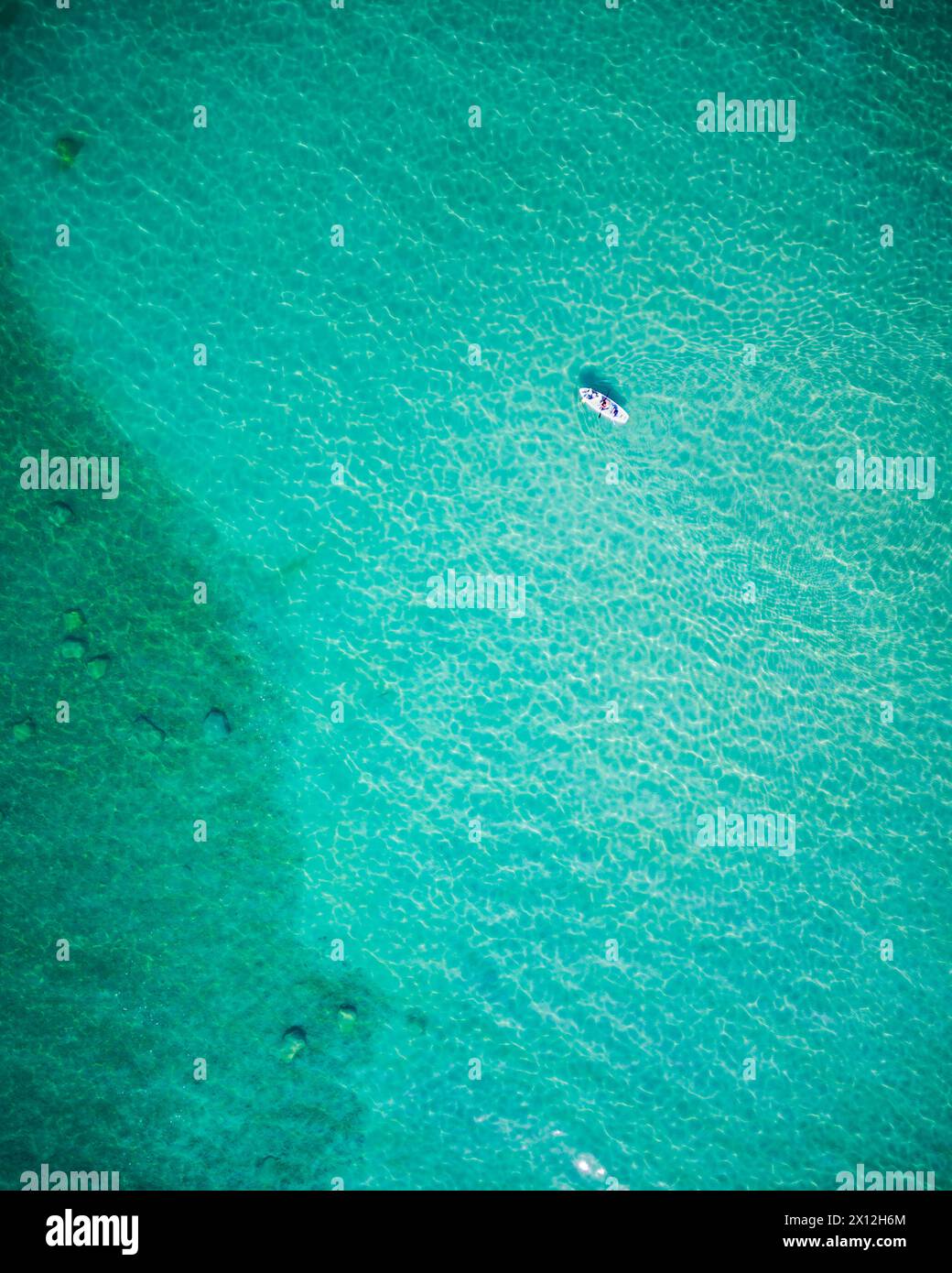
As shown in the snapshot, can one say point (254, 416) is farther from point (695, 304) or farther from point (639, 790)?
point (639, 790)

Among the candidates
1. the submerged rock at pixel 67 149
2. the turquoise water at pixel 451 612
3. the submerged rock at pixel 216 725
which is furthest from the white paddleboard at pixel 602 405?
the submerged rock at pixel 67 149

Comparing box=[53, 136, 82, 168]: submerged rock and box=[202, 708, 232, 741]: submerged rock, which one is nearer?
box=[53, 136, 82, 168]: submerged rock

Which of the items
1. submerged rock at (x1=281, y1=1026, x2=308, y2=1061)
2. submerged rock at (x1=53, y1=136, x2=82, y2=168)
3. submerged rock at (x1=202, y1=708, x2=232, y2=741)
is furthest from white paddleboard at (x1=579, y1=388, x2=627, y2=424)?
submerged rock at (x1=281, y1=1026, x2=308, y2=1061)

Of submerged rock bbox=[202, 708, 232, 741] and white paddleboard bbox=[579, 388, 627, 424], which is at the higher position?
white paddleboard bbox=[579, 388, 627, 424]

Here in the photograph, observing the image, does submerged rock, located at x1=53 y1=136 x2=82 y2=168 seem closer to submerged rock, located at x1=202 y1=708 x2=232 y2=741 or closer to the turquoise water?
the turquoise water

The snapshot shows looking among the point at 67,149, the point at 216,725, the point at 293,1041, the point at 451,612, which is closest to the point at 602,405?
the point at 451,612

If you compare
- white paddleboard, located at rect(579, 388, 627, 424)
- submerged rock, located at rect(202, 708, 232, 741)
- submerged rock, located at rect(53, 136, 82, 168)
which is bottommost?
submerged rock, located at rect(202, 708, 232, 741)

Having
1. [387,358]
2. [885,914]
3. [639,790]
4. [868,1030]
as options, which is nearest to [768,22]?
[387,358]
